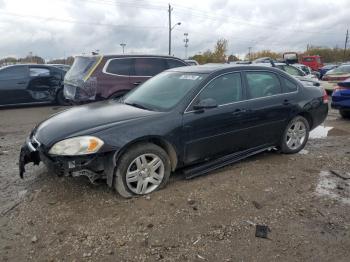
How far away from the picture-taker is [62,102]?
12.2 metres

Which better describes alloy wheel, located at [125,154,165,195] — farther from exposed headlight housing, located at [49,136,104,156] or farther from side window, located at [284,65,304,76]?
side window, located at [284,65,304,76]

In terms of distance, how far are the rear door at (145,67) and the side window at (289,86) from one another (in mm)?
4335

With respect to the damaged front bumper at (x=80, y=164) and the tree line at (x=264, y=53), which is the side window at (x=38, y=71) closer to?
the damaged front bumper at (x=80, y=164)

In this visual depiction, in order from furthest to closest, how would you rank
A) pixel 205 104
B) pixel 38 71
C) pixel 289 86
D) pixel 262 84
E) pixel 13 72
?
pixel 38 71
pixel 13 72
pixel 289 86
pixel 262 84
pixel 205 104

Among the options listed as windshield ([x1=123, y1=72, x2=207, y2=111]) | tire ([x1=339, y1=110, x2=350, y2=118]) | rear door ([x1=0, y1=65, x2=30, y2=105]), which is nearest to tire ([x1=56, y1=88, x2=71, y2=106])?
rear door ([x1=0, y1=65, x2=30, y2=105])

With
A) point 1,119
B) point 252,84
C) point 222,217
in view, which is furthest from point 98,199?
point 1,119

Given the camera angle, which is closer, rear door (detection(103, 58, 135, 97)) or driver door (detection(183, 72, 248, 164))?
driver door (detection(183, 72, 248, 164))

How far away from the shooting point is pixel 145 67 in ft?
30.5

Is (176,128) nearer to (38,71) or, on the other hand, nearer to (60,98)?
(60,98)

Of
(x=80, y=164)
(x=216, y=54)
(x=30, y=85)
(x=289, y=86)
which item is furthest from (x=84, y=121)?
(x=216, y=54)

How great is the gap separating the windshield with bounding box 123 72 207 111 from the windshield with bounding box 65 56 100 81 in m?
3.85

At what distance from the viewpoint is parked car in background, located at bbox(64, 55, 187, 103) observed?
28.0 feet

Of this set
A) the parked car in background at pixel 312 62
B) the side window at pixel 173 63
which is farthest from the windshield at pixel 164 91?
the parked car in background at pixel 312 62

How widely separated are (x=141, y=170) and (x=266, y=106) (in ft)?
7.32
